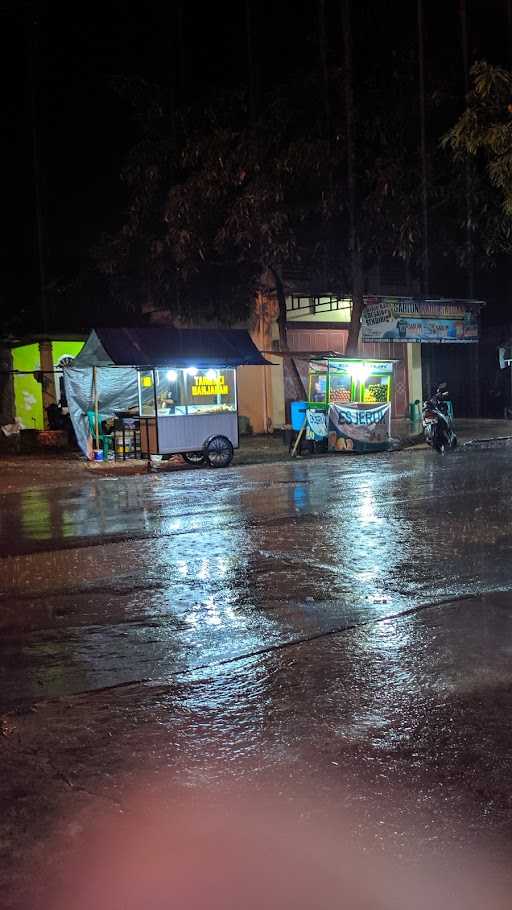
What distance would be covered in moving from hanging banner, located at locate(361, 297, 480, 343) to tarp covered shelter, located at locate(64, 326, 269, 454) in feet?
16.4

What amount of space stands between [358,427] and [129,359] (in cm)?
604

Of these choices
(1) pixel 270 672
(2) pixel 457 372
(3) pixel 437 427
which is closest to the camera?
(1) pixel 270 672

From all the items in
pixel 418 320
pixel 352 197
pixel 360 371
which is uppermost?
pixel 352 197

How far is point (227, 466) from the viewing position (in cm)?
1764

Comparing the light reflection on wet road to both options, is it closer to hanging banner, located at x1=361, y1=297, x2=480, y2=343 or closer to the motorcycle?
the motorcycle

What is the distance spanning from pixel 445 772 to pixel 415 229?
55.0ft

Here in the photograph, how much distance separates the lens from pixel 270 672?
504cm

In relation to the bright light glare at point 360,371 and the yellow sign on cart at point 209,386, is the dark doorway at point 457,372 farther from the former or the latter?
the yellow sign on cart at point 209,386

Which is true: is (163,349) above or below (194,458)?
above

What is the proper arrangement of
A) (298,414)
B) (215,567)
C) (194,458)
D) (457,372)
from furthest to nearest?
(457,372)
(298,414)
(194,458)
(215,567)

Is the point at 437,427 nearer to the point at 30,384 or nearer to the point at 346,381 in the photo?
the point at 346,381

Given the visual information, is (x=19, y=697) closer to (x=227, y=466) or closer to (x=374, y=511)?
(x=374, y=511)

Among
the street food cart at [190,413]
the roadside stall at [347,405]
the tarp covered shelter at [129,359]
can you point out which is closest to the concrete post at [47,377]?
the tarp covered shelter at [129,359]

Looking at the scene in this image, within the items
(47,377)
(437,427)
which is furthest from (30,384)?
(437,427)
